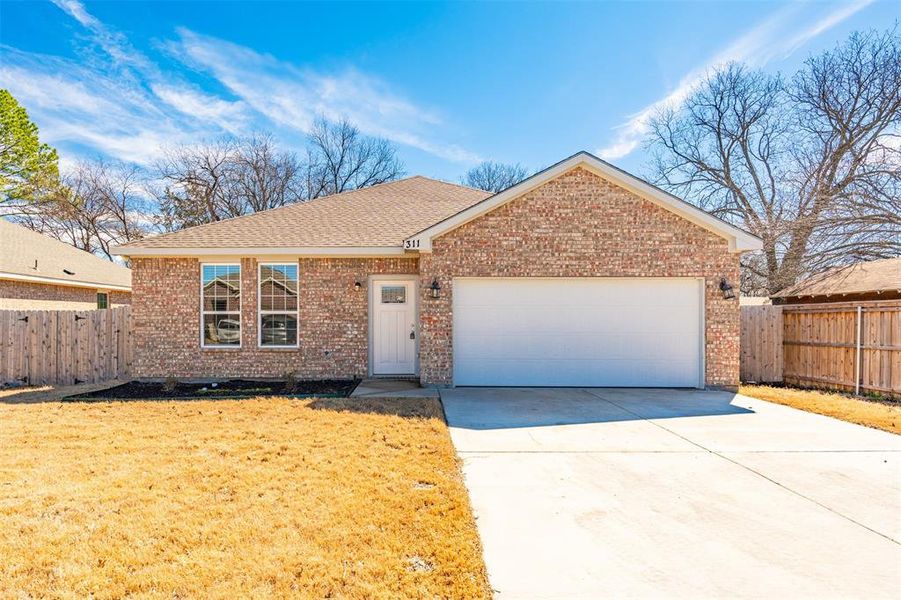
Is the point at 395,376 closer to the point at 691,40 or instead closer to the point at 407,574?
the point at 407,574

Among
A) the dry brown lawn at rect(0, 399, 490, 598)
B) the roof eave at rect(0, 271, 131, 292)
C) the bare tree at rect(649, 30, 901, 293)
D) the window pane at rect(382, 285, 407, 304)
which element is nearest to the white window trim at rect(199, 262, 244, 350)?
the window pane at rect(382, 285, 407, 304)

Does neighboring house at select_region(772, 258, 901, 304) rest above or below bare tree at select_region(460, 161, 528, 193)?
below

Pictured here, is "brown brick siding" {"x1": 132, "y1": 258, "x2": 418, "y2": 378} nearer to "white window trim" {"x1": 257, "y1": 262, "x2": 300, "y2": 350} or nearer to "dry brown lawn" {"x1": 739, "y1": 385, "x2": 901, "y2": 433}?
"white window trim" {"x1": 257, "y1": 262, "x2": 300, "y2": 350}

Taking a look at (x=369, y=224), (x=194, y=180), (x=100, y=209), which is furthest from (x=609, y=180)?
(x=100, y=209)

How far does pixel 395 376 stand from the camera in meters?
10.1

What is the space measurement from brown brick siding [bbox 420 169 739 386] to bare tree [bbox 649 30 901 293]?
661cm

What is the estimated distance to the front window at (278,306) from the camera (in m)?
10.1

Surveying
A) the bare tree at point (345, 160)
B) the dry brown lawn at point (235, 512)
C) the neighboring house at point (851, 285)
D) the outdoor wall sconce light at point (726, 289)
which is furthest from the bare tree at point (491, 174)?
the dry brown lawn at point (235, 512)

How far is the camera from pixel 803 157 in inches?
682

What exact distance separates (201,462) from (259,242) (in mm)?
6115

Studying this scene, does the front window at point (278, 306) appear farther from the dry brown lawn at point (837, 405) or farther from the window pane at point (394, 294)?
the dry brown lawn at point (837, 405)

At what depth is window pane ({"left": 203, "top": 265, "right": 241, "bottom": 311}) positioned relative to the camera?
397 inches

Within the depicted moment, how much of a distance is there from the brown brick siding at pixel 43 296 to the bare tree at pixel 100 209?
1030 cm

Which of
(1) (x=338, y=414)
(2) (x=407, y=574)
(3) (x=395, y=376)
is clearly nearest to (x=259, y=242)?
(3) (x=395, y=376)
